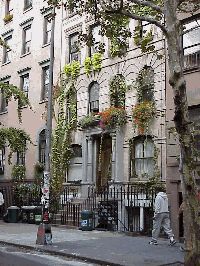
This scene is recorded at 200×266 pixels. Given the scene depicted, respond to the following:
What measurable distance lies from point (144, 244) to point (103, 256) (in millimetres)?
2661

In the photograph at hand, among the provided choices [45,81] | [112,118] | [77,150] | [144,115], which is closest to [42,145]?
[77,150]

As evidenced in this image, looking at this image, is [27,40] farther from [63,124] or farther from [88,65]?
[63,124]

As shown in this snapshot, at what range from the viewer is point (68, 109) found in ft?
68.4

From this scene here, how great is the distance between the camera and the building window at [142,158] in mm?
16328

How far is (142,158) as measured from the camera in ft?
54.6

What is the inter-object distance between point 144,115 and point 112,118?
71.1 inches

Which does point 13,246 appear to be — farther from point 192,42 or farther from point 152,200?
point 192,42

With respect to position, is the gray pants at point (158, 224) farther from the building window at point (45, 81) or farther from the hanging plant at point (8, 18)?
the hanging plant at point (8, 18)

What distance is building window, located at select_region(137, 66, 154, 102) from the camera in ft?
55.1

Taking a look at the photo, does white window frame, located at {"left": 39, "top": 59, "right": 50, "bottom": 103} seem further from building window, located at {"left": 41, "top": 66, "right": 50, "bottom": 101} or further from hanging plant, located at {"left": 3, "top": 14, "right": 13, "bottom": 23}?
hanging plant, located at {"left": 3, "top": 14, "right": 13, "bottom": 23}

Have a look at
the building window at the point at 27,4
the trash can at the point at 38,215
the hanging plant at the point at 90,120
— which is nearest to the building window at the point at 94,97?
the hanging plant at the point at 90,120

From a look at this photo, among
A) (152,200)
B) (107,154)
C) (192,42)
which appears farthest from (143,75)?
(152,200)

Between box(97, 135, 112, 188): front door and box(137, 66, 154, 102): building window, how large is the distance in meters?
2.89

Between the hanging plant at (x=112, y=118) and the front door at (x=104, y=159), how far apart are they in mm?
1183
